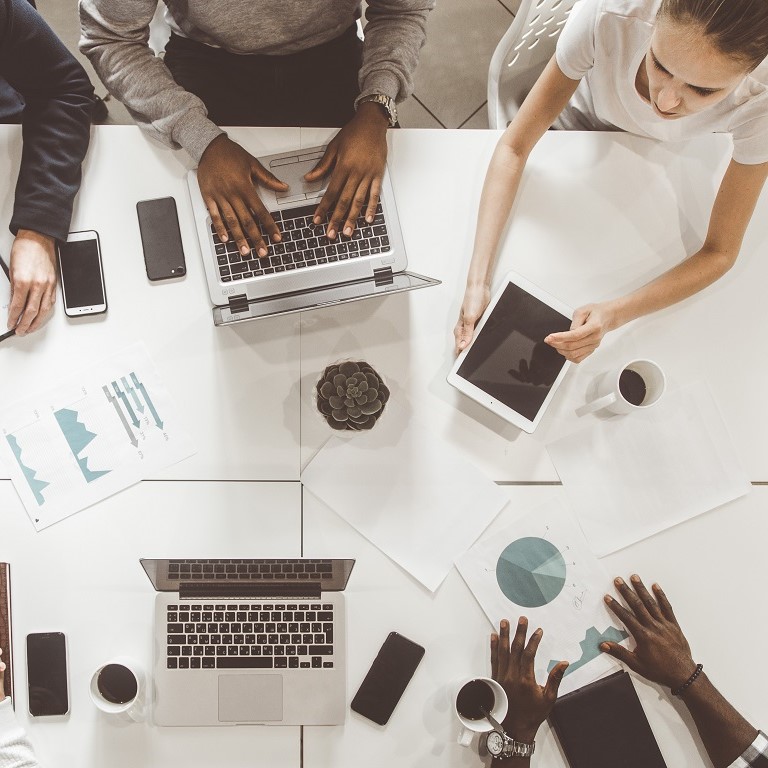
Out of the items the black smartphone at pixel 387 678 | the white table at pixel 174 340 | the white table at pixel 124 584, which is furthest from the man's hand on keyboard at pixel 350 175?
the black smartphone at pixel 387 678

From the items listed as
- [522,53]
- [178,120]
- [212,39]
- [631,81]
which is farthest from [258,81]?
[631,81]

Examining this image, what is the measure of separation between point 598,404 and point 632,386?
71 mm

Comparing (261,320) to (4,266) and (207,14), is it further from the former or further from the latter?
(207,14)

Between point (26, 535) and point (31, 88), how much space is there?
792mm

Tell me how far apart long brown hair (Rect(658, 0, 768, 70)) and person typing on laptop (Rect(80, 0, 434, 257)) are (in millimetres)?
527

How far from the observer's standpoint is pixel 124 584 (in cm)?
108

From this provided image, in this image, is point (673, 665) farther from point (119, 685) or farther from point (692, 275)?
point (119, 685)

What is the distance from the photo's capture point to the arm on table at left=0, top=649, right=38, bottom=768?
3.28 feet

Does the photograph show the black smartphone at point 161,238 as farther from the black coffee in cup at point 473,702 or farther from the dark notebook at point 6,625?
the black coffee in cup at point 473,702

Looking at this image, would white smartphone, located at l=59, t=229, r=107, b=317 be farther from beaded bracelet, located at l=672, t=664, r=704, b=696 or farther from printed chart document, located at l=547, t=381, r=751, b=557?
beaded bracelet, located at l=672, t=664, r=704, b=696

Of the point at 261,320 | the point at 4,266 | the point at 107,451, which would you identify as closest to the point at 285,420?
the point at 261,320

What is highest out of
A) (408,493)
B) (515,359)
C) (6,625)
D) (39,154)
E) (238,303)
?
(39,154)

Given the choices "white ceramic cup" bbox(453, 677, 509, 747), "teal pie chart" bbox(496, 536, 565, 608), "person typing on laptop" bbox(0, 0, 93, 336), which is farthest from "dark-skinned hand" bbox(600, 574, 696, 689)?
"person typing on laptop" bbox(0, 0, 93, 336)

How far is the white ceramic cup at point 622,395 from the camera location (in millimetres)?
1089
